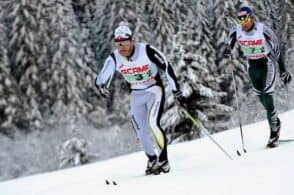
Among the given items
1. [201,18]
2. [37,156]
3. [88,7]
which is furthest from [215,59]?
[37,156]

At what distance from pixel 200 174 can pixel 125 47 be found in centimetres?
207

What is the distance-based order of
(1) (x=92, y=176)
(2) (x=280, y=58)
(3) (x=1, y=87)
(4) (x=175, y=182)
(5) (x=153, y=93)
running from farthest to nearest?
(3) (x=1, y=87) < (1) (x=92, y=176) < (2) (x=280, y=58) < (5) (x=153, y=93) < (4) (x=175, y=182)

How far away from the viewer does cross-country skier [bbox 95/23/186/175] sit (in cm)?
695

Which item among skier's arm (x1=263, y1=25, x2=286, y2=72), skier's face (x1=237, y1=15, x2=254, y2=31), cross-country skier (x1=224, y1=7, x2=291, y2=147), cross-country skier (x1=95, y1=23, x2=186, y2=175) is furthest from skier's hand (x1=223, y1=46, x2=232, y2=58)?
cross-country skier (x1=95, y1=23, x2=186, y2=175)

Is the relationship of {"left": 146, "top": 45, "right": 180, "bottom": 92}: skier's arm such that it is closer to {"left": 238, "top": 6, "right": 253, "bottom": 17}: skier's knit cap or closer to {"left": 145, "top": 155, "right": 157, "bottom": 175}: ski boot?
{"left": 145, "top": 155, "right": 157, "bottom": 175}: ski boot

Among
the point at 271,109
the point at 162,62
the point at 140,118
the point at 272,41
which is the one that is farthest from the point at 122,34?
the point at 271,109

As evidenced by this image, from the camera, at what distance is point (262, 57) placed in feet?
26.6

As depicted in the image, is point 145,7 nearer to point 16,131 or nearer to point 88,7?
point 88,7

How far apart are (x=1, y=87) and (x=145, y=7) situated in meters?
17.5

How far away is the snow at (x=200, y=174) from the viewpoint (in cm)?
487

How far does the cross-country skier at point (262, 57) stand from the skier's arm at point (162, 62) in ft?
5.21

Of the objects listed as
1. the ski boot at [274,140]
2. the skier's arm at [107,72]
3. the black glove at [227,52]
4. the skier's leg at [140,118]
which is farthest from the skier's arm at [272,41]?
the skier's arm at [107,72]

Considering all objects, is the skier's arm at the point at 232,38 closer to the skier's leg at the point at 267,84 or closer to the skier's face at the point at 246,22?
the skier's face at the point at 246,22

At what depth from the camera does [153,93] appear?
281 inches
